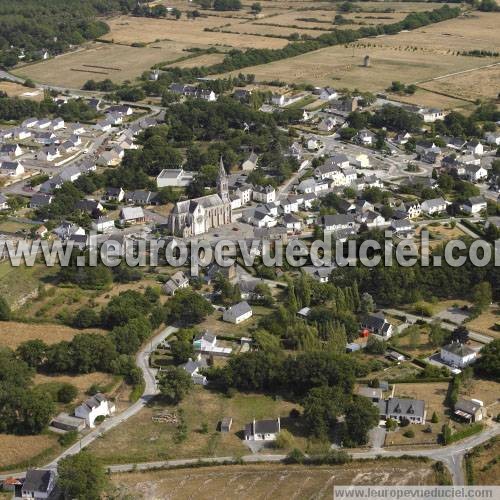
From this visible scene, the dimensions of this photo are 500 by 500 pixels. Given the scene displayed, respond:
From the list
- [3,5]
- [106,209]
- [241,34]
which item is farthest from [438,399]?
[3,5]

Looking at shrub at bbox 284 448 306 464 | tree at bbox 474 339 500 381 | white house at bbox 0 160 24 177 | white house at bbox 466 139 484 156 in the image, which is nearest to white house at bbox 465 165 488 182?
white house at bbox 466 139 484 156

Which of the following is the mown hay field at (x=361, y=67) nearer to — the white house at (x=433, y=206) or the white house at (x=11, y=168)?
the white house at (x=433, y=206)

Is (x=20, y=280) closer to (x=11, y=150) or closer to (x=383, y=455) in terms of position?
(x=383, y=455)

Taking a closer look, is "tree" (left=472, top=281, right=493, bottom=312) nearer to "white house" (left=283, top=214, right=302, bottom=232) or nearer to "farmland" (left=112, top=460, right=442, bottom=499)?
"farmland" (left=112, top=460, right=442, bottom=499)

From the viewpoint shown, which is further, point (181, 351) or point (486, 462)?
point (181, 351)

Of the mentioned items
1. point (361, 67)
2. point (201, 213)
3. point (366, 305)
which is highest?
point (361, 67)

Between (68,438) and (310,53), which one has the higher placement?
(310,53)

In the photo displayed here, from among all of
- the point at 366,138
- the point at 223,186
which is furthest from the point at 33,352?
the point at 366,138
